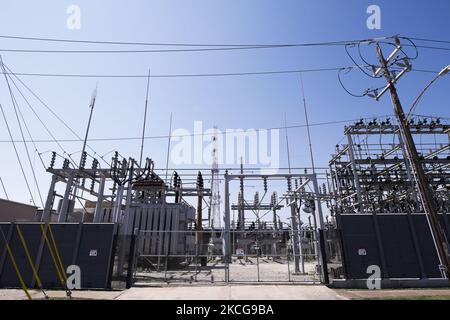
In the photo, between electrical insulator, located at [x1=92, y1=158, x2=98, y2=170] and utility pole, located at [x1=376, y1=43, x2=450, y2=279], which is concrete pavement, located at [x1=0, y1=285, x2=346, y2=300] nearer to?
utility pole, located at [x1=376, y1=43, x2=450, y2=279]

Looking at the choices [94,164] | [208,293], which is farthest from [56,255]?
[94,164]

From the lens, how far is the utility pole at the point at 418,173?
29.6ft

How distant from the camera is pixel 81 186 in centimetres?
2256

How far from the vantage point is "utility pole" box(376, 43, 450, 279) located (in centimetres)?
903

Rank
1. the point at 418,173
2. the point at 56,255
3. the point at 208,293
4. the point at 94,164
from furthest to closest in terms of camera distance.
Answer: the point at 94,164 → the point at 56,255 → the point at 208,293 → the point at 418,173

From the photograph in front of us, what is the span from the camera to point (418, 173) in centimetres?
956

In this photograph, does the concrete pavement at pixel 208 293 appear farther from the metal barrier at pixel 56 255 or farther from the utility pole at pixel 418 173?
the utility pole at pixel 418 173

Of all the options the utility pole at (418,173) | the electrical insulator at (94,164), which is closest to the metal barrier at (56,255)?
the electrical insulator at (94,164)

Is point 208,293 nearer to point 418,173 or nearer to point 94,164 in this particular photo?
point 418,173

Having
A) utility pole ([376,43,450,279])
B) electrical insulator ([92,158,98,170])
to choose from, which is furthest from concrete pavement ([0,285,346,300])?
electrical insulator ([92,158,98,170])

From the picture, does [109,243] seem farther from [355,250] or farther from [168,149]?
[168,149]
